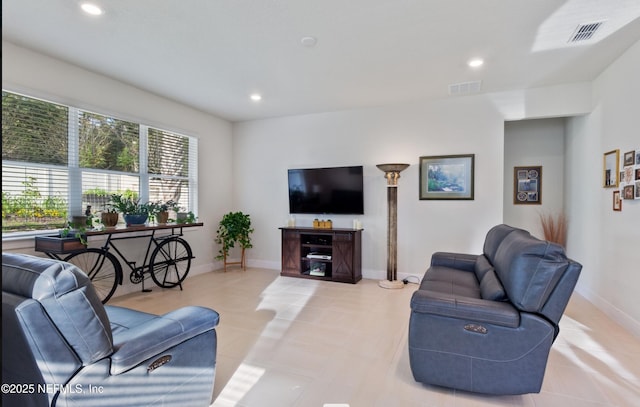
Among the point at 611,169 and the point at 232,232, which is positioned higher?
the point at 611,169

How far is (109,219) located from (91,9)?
2.18 meters

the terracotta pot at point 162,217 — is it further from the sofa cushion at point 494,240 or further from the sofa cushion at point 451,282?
the sofa cushion at point 494,240

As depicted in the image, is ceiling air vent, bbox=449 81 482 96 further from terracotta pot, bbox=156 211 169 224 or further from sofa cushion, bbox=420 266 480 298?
terracotta pot, bbox=156 211 169 224

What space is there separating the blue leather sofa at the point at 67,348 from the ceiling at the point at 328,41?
2182 millimetres

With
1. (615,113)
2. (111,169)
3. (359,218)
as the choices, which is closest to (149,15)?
(111,169)

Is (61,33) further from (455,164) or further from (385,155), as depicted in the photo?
(455,164)

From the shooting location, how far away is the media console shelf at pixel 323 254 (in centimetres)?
487

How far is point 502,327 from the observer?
2090 millimetres

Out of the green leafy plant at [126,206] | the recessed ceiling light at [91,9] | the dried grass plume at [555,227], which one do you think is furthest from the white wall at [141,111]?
the dried grass plume at [555,227]

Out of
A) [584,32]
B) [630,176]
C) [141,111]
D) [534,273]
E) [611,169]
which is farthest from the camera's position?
[141,111]

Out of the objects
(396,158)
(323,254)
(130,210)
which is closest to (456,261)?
(396,158)

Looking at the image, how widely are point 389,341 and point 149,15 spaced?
11.3 ft

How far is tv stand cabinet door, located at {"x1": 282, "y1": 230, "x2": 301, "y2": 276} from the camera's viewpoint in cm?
521

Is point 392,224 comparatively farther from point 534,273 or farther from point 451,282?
point 534,273
